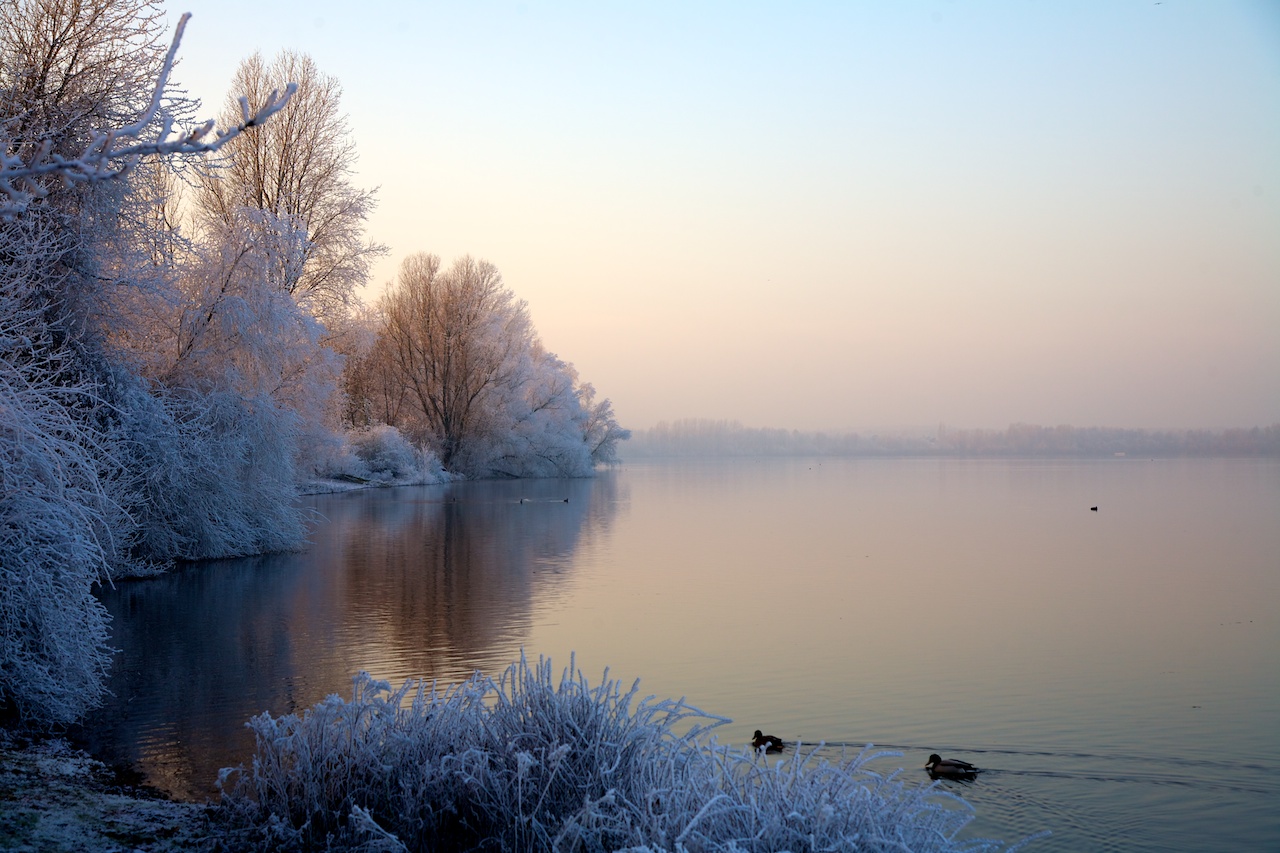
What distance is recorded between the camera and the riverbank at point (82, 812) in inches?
207

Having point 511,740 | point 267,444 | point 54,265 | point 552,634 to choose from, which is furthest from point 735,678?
point 267,444

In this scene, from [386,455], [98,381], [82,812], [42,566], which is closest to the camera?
[82,812]

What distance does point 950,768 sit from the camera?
24.6ft

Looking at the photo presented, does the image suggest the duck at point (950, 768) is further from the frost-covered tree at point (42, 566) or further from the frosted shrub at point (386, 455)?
the frosted shrub at point (386, 455)

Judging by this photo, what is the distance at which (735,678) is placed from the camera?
10.7 metres

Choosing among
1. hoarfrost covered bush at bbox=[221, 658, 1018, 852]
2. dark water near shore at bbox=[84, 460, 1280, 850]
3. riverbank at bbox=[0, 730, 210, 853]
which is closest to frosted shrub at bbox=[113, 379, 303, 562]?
dark water near shore at bbox=[84, 460, 1280, 850]

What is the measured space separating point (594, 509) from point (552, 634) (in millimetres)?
22115

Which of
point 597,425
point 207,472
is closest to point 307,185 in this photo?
point 207,472

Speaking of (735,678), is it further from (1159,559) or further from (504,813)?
(1159,559)

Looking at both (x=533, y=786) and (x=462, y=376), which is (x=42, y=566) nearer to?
(x=533, y=786)

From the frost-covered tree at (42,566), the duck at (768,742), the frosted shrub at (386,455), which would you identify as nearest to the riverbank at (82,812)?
the frost-covered tree at (42,566)

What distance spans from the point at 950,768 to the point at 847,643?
5.02 m

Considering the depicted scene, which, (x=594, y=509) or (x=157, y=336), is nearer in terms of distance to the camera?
(x=157, y=336)

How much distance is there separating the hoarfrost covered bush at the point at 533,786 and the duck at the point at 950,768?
1423 millimetres
